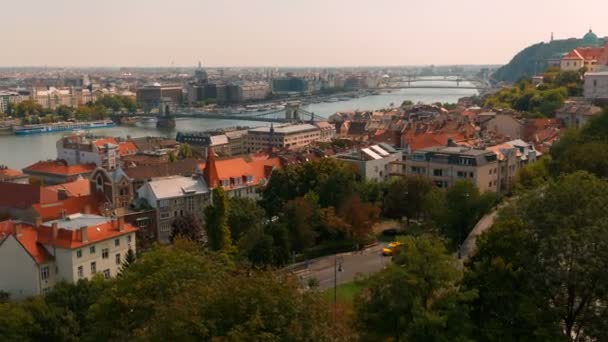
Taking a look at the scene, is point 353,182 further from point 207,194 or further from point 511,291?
point 511,291

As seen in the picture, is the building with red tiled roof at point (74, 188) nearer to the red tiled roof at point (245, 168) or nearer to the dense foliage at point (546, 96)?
the red tiled roof at point (245, 168)

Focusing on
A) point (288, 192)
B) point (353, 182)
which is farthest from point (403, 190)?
point (288, 192)

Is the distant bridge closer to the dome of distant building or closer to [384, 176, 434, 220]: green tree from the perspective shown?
the dome of distant building

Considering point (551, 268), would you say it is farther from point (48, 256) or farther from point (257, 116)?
point (257, 116)

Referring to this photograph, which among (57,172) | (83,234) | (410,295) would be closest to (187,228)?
→ (83,234)

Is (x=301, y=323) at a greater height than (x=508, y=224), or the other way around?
(x=508, y=224)

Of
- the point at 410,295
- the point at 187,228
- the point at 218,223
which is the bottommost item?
the point at 187,228
